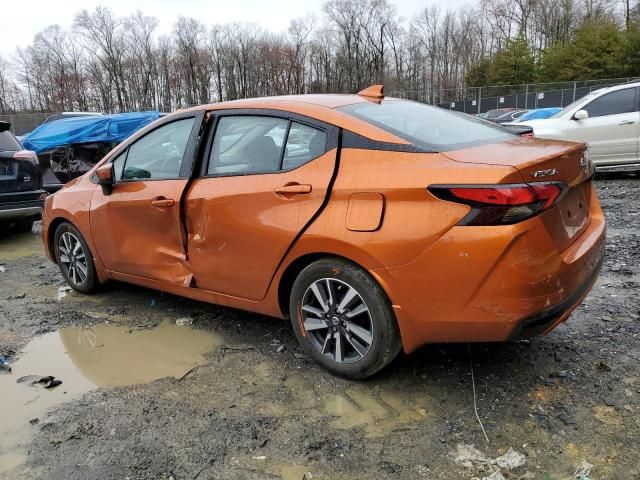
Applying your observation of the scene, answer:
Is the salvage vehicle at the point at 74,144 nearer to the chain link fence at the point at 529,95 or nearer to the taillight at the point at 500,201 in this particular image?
the taillight at the point at 500,201

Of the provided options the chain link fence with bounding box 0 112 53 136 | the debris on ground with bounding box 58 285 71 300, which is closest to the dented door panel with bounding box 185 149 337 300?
the debris on ground with bounding box 58 285 71 300

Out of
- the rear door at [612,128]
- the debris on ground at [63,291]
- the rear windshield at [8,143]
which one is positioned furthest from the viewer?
the rear door at [612,128]

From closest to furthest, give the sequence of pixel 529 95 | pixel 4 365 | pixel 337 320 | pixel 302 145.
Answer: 1. pixel 337 320
2. pixel 302 145
3. pixel 4 365
4. pixel 529 95

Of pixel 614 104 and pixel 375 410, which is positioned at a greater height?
pixel 614 104

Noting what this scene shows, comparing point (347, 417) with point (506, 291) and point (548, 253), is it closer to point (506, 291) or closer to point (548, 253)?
point (506, 291)

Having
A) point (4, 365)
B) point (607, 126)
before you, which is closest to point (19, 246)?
point (4, 365)

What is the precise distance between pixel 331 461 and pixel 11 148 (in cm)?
657

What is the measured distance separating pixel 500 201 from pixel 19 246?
680 centimetres

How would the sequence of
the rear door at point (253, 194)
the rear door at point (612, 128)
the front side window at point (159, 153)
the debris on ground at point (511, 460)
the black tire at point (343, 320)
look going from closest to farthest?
the debris on ground at point (511, 460)
the black tire at point (343, 320)
the rear door at point (253, 194)
the front side window at point (159, 153)
the rear door at point (612, 128)

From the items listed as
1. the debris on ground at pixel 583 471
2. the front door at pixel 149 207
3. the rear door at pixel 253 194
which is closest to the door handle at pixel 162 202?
the front door at pixel 149 207

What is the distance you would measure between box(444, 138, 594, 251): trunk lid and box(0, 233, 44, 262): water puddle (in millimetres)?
5937

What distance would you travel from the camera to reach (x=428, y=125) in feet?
10.3

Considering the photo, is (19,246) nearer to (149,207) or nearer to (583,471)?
(149,207)

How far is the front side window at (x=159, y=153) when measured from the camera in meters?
3.73
